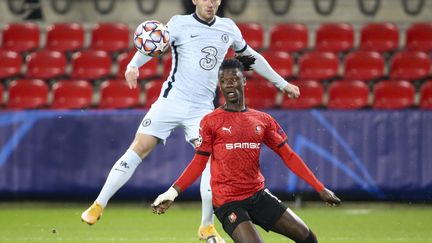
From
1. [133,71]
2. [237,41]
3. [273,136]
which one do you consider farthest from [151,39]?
[273,136]

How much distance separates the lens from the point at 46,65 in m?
14.3

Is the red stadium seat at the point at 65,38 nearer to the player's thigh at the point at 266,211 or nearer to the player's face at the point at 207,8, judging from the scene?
the player's face at the point at 207,8

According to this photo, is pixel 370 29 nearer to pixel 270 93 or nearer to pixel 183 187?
pixel 270 93

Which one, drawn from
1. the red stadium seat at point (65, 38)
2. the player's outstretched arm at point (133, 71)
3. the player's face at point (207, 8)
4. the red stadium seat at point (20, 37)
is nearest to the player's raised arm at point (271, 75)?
the player's face at point (207, 8)

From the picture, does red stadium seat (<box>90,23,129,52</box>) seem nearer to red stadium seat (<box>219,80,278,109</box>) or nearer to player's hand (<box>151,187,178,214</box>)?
red stadium seat (<box>219,80,278,109</box>)

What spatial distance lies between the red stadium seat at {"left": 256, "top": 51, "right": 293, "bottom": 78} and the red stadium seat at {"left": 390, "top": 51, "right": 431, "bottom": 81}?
1.53m

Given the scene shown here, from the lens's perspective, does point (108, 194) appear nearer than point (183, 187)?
No

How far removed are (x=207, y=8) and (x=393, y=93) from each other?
20.7 feet

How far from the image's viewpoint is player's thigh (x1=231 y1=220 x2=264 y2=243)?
5941mm

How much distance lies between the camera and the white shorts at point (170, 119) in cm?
769

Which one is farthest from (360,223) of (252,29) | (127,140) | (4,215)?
(252,29)

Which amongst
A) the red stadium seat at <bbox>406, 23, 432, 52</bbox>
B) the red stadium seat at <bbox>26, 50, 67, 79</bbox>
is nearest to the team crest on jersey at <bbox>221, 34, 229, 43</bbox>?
the red stadium seat at <bbox>26, 50, 67, 79</bbox>

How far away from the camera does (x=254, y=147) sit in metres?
6.30

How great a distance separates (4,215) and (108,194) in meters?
3.92
